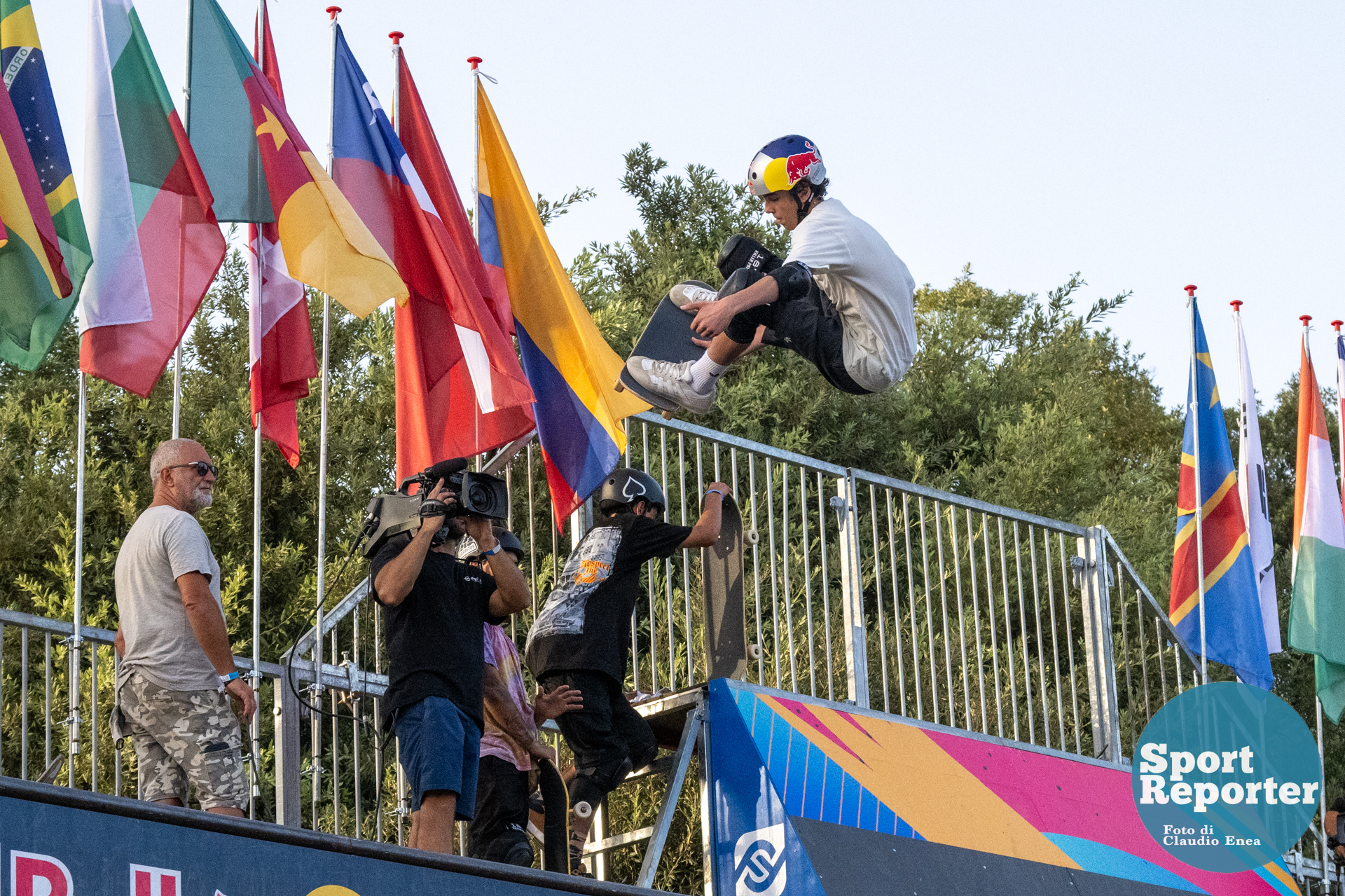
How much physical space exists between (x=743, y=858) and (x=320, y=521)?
235 cm

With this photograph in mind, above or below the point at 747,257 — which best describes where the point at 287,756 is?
below

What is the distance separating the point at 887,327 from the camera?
781 centimetres

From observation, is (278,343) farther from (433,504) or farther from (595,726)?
(595,726)

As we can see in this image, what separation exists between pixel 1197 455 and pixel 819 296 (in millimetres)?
4917

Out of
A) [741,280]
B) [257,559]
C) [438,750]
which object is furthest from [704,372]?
[438,750]

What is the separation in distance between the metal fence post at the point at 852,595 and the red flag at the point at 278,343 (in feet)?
8.72

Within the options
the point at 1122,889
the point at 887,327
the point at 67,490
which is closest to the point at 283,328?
the point at 887,327

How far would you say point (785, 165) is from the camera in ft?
25.7

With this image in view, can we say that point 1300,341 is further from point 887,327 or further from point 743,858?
point 743,858

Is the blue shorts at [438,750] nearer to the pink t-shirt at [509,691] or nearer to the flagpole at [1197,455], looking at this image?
the pink t-shirt at [509,691]

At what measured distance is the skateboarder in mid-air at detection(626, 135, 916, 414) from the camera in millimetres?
7703

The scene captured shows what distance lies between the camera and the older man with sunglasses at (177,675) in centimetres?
619

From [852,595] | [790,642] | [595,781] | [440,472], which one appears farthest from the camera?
[852,595]

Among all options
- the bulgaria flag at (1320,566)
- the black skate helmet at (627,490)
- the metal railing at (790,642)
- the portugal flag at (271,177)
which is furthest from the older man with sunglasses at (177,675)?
the bulgaria flag at (1320,566)
